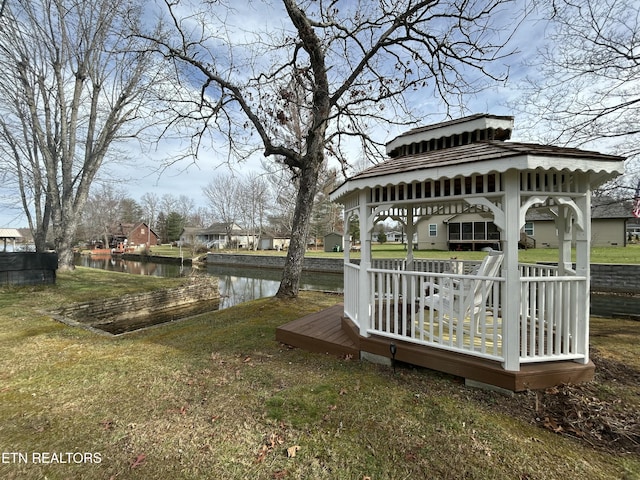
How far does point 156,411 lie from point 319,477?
68.9 inches

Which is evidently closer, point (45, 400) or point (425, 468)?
point (425, 468)

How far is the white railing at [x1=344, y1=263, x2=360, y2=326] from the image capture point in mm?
4294

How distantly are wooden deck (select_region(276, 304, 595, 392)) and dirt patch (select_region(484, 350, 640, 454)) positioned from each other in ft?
0.39

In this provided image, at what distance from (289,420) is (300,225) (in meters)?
5.54

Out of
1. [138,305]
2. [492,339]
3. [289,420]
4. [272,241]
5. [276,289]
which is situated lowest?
[276,289]

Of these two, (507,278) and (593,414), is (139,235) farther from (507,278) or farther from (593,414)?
(593,414)

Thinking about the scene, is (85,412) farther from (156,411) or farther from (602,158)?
(602,158)

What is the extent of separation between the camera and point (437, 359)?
3.33 metres

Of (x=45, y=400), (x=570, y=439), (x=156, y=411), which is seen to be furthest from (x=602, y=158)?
(x=45, y=400)

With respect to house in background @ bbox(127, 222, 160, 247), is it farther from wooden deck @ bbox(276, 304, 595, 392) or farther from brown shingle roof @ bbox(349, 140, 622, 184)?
brown shingle roof @ bbox(349, 140, 622, 184)

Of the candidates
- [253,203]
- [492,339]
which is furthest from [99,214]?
[492,339]

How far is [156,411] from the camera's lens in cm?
278

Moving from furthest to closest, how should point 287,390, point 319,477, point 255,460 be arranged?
point 287,390
point 255,460
point 319,477

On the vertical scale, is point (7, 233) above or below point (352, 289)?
above
